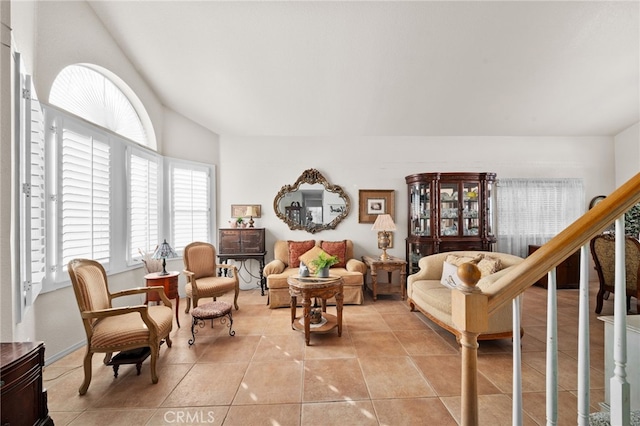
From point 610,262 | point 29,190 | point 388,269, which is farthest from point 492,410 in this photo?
point 29,190

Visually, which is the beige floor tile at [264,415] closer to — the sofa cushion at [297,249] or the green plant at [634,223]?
the sofa cushion at [297,249]

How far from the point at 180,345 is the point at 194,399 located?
979 mm

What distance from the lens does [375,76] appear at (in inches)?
139

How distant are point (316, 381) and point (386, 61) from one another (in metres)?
3.68

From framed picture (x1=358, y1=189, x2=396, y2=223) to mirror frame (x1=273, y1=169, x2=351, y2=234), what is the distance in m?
0.28

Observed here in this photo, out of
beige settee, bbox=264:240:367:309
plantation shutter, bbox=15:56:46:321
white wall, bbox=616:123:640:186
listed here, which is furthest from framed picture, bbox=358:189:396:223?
white wall, bbox=616:123:640:186

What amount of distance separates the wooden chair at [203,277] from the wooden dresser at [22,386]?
1.88 meters

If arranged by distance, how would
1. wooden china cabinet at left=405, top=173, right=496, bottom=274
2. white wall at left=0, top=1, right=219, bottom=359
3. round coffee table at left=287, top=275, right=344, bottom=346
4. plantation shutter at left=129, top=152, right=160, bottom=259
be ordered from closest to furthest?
1. white wall at left=0, top=1, right=219, bottom=359
2. round coffee table at left=287, top=275, right=344, bottom=346
3. plantation shutter at left=129, top=152, right=160, bottom=259
4. wooden china cabinet at left=405, top=173, right=496, bottom=274

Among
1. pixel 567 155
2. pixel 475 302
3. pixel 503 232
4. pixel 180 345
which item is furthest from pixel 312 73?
pixel 567 155

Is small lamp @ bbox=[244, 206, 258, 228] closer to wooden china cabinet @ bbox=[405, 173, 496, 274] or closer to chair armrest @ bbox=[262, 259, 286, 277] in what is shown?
chair armrest @ bbox=[262, 259, 286, 277]

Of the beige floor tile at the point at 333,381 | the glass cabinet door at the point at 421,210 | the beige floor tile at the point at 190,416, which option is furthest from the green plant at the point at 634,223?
the beige floor tile at the point at 190,416

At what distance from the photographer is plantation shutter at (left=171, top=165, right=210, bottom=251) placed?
4.44 metres

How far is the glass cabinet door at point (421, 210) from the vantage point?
4.56m

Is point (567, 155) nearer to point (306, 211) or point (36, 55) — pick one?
point (306, 211)
